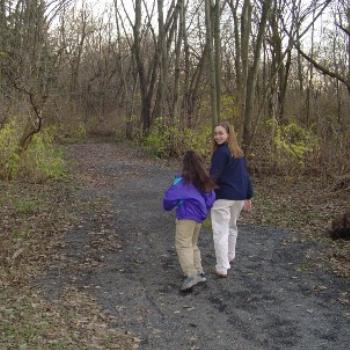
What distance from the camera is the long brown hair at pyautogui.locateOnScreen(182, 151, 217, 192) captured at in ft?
20.0

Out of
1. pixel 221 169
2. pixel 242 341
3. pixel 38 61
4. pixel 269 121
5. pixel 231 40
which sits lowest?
pixel 242 341

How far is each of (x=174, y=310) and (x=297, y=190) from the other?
867cm

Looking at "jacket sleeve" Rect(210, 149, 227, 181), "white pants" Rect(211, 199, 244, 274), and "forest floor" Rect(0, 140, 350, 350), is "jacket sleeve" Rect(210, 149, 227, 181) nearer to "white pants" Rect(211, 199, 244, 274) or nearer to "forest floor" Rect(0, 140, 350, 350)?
"white pants" Rect(211, 199, 244, 274)

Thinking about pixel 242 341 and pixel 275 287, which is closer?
pixel 242 341

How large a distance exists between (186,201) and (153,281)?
134 centimetres

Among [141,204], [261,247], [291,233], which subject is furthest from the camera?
[141,204]

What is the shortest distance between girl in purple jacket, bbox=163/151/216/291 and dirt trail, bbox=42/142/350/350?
0.58 meters

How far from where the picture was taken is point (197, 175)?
6.12m

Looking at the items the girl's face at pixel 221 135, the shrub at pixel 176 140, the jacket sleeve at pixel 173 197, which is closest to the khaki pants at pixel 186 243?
the jacket sleeve at pixel 173 197

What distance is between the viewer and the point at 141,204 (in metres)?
11.9

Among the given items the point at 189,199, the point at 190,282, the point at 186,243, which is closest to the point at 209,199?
the point at 189,199

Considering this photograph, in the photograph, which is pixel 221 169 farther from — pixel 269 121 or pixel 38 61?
pixel 269 121

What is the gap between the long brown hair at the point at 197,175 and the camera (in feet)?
20.0

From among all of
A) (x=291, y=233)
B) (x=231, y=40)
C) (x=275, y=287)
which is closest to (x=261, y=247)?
(x=291, y=233)
